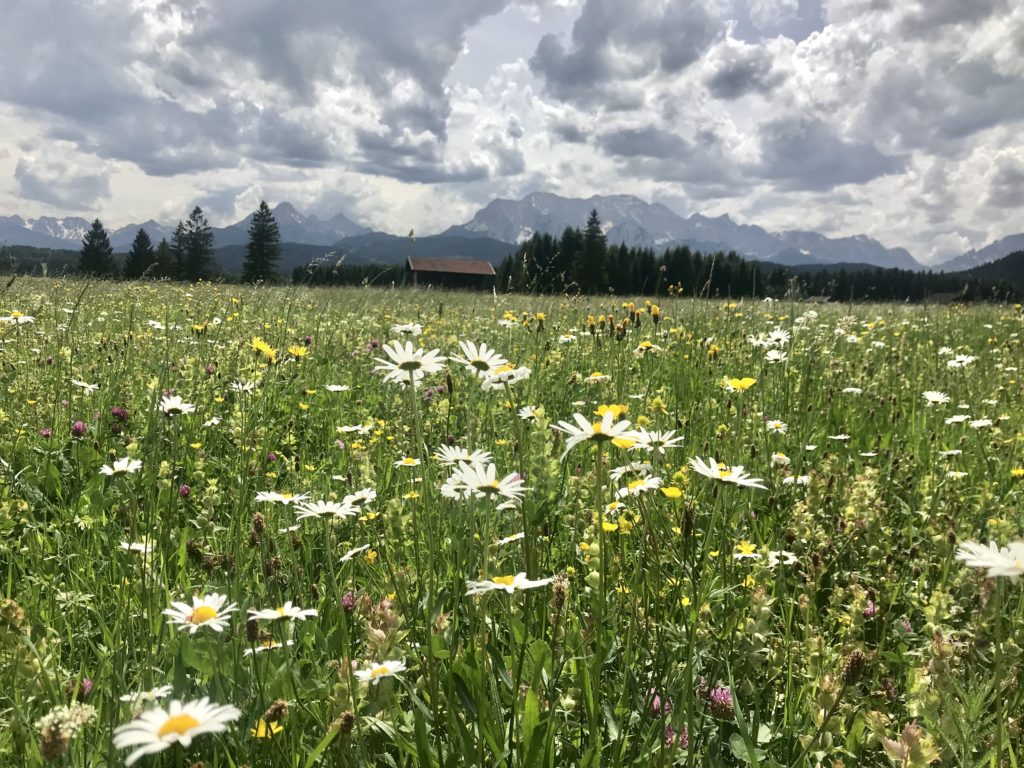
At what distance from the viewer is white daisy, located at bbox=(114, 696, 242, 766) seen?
2.48ft

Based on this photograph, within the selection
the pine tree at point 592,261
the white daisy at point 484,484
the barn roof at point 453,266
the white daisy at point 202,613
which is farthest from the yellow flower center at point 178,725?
the barn roof at point 453,266

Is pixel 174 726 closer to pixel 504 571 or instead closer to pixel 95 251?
pixel 504 571

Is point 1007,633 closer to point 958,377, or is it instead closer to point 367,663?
point 367,663

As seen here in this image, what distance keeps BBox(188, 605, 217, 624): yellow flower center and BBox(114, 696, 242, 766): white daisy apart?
360 millimetres

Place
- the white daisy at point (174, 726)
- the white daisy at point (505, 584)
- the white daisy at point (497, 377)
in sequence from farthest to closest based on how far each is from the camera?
the white daisy at point (497, 377) → the white daisy at point (505, 584) → the white daisy at point (174, 726)

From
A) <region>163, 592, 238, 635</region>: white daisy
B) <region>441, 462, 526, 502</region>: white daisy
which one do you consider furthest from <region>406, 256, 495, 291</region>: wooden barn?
<region>163, 592, 238, 635</region>: white daisy

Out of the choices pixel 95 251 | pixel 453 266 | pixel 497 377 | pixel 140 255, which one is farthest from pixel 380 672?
pixel 453 266

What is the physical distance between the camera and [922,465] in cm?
325

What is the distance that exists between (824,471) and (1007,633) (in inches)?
41.6

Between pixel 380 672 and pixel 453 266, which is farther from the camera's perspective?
pixel 453 266

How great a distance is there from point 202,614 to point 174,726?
46 centimetres

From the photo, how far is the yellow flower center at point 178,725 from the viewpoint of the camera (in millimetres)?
791

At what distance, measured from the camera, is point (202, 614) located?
4.05ft

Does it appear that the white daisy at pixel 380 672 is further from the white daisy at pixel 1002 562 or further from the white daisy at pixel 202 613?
the white daisy at pixel 1002 562
